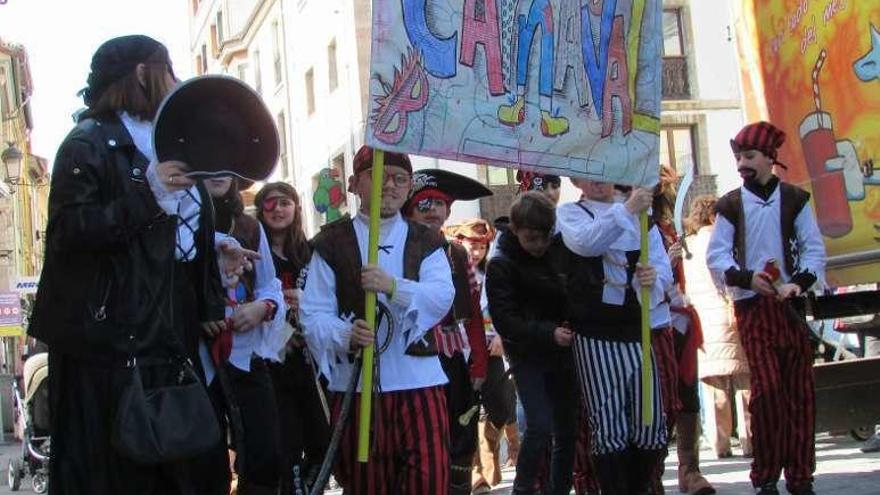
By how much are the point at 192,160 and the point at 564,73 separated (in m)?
2.14

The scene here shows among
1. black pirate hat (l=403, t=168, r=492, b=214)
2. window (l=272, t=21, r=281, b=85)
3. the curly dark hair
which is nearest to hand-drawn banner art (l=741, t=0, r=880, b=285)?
black pirate hat (l=403, t=168, r=492, b=214)

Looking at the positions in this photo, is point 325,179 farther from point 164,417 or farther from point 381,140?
point 164,417

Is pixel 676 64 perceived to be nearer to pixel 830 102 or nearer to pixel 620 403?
pixel 830 102

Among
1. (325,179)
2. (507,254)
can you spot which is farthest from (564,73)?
(325,179)

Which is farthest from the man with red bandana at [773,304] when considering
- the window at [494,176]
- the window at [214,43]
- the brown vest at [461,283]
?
the window at [214,43]

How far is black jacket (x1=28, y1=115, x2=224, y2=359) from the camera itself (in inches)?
145

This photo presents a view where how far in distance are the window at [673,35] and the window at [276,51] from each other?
1256 centimetres

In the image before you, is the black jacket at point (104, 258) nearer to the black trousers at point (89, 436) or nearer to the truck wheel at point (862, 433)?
the black trousers at point (89, 436)

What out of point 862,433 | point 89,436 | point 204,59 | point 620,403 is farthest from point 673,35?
point 89,436

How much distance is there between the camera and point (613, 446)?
19.5 feet

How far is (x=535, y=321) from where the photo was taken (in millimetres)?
6699

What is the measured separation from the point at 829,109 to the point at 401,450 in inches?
109

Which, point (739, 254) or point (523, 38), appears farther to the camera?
point (739, 254)

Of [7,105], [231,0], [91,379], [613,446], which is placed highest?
[231,0]
